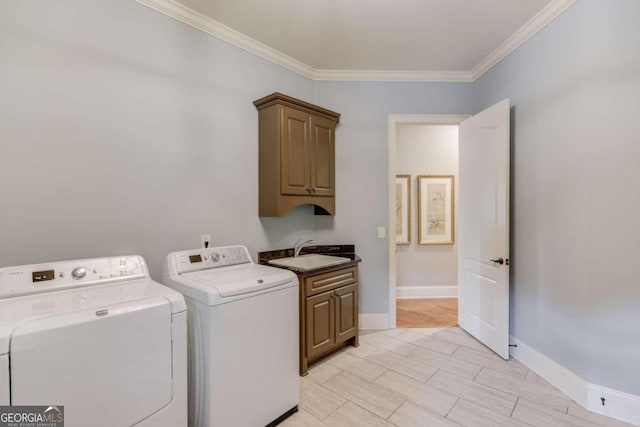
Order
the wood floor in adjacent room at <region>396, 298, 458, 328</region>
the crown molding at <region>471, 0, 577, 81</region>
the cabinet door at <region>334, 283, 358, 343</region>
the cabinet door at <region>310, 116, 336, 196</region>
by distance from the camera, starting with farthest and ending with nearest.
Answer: the wood floor in adjacent room at <region>396, 298, 458, 328</region>, the cabinet door at <region>310, 116, 336, 196</region>, the cabinet door at <region>334, 283, 358, 343</region>, the crown molding at <region>471, 0, 577, 81</region>

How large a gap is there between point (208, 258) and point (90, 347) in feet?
3.39

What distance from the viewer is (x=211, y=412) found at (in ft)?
5.06

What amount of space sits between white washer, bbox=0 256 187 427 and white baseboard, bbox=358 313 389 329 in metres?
2.17

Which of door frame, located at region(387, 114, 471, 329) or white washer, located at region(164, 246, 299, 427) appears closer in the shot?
white washer, located at region(164, 246, 299, 427)

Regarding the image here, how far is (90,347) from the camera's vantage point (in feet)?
3.71

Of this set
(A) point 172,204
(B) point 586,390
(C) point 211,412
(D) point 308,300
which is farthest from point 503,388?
(A) point 172,204

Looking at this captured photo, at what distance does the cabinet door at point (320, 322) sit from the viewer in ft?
7.95

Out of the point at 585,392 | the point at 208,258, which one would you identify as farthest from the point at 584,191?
the point at 208,258

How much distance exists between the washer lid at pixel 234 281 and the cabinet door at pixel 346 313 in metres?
0.86

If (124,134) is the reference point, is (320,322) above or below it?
below

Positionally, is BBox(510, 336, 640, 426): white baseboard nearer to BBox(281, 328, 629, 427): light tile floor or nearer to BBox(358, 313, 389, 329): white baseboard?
BBox(281, 328, 629, 427): light tile floor

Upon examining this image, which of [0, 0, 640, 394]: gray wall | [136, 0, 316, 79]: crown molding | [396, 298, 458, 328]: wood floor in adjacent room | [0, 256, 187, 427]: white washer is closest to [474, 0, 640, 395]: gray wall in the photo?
[0, 0, 640, 394]: gray wall

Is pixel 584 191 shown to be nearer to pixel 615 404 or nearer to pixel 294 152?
pixel 615 404

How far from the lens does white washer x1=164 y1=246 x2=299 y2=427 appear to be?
1563 millimetres
